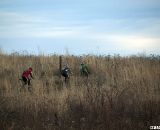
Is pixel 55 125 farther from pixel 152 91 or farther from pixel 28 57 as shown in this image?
pixel 28 57

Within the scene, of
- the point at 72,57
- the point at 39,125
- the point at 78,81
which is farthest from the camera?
the point at 72,57

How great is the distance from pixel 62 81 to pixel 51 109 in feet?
17.9

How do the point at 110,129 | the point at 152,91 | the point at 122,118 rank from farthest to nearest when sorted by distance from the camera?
1. the point at 152,91
2. the point at 122,118
3. the point at 110,129

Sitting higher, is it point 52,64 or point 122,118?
point 52,64

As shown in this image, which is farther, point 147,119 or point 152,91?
point 152,91

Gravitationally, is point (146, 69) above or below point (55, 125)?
above

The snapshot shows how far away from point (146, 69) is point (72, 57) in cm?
438

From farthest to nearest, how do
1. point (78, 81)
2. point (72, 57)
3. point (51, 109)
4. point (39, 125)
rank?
point (72, 57) → point (78, 81) → point (51, 109) → point (39, 125)

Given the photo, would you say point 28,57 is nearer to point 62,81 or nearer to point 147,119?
point 62,81

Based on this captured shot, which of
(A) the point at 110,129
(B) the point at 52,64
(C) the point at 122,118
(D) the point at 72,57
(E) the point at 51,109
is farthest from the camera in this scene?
(D) the point at 72,57

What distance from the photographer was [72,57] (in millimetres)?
17438

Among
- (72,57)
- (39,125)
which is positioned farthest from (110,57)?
(39,125)

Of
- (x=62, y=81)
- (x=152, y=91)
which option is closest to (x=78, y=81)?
(x=62, y=81)

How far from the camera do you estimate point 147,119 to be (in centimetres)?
776
